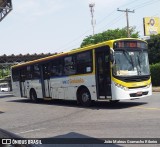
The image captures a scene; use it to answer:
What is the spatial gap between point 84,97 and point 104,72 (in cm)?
224

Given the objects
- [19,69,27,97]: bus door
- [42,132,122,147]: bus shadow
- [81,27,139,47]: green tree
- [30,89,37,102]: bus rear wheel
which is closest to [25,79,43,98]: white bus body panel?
[30,89,37,102]: bus rear wheel

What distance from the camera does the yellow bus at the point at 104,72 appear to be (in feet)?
48.7

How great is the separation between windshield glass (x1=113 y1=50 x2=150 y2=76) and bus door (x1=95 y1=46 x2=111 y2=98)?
49 centimetres

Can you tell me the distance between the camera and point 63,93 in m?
19.0

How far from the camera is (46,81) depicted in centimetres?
2080

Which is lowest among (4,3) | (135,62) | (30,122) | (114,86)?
(30,122)

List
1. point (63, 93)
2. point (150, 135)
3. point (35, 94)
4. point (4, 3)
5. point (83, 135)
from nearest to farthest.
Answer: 1. point (150, 135)
2. point (83, 135)
3. point (63, 93)
4. point (35, 94)
5. point (4, 3)

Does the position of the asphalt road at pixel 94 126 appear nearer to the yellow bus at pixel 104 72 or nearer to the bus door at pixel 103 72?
the bus door at pixel 103 72

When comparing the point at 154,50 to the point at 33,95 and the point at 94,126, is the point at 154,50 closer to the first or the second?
the point at 33,95

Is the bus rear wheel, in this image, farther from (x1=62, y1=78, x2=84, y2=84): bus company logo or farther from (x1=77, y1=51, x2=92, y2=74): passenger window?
(x1=77, y1=51, x2=92, y2=74): passenger window

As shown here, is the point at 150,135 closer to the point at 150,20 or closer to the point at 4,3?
the point at 4,3

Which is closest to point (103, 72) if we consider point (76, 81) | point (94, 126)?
point (76, 81)

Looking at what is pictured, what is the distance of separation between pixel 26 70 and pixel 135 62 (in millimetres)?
10618

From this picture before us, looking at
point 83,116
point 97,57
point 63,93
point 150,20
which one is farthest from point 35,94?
point 150,20
